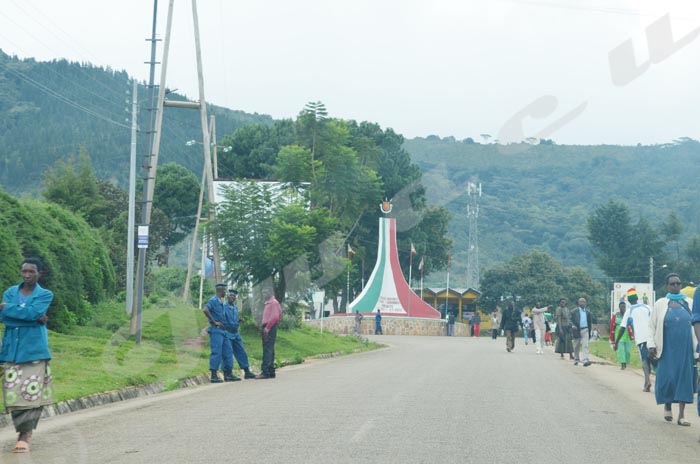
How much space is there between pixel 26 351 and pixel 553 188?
160 meters

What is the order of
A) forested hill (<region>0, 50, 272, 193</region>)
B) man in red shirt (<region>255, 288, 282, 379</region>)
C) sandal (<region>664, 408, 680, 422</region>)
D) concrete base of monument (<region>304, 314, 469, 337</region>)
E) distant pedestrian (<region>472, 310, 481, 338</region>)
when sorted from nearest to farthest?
Result: sandal (<region>664, 408, 680, 422</region>) → man in red shirt (<region>255, 288, 282, 379</region>) → concrete base of monument (<region>304, 314, 469, 337</region>) → distant pedestrian (<region>472, 310, 481, 338</region>) → forested hill (<region>0, 50, 272, 193</region>)

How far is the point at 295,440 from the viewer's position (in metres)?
9.77

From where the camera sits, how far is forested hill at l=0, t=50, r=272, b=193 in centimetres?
11669

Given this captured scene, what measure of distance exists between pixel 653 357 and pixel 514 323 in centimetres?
2346

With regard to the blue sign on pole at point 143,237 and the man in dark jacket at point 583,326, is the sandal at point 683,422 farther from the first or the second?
the man in dark jacket at point 583,326

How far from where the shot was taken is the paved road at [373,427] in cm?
905

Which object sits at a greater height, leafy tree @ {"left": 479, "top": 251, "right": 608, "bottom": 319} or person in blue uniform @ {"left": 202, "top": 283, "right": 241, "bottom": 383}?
leafy tree @ {"left": 479, "top": 251, "right": 608, "bottom": 319}

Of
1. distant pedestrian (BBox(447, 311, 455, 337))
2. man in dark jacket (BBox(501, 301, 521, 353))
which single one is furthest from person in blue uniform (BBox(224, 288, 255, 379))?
distant pedestrian (BBox(447, 311, 455, 337))

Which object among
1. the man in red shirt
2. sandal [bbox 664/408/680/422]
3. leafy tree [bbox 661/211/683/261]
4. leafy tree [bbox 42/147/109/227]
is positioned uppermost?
leafy tree [bbox 661/211/683/261]

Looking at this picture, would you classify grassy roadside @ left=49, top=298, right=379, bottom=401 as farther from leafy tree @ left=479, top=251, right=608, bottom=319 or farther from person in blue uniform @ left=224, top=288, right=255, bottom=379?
leafy tree @ left=479, top=251, right=608, bottom=319

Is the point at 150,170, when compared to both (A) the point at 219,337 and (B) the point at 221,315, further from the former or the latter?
(A) the point at 219,337

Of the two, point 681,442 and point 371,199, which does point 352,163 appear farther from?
point 681,442

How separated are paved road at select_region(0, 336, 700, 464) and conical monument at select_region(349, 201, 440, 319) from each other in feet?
159

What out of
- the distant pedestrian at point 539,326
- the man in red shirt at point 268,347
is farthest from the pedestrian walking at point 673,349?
the distant pedestrian at point 539,326
